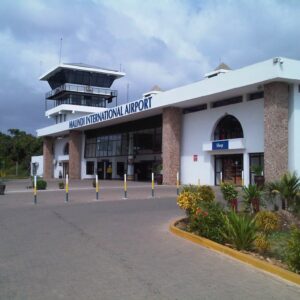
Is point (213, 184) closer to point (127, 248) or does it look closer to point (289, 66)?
point (289, 66)

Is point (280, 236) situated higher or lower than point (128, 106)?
lower

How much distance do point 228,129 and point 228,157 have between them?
2090 mm

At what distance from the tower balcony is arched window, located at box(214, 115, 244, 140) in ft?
119

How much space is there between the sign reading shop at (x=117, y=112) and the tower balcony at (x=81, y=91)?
13.5 m

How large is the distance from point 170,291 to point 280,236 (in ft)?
16.2

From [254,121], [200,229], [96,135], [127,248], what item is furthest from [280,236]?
[96,135]

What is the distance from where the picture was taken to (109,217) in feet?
46.4

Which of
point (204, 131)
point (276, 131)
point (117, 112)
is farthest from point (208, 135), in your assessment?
point (117, 112)

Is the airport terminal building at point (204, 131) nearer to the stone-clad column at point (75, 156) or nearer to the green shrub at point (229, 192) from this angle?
the stone-clad column at point (75, 156)

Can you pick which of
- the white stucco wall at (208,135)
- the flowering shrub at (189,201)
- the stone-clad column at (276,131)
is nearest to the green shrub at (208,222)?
the flowering shrub at (189,201)

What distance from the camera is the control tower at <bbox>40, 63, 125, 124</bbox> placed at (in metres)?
65.3

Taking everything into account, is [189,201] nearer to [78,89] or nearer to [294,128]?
[294,128]

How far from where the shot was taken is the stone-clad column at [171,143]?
35812 millimetres

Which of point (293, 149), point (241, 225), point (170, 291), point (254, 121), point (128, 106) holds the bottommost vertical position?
point (170, 291)
